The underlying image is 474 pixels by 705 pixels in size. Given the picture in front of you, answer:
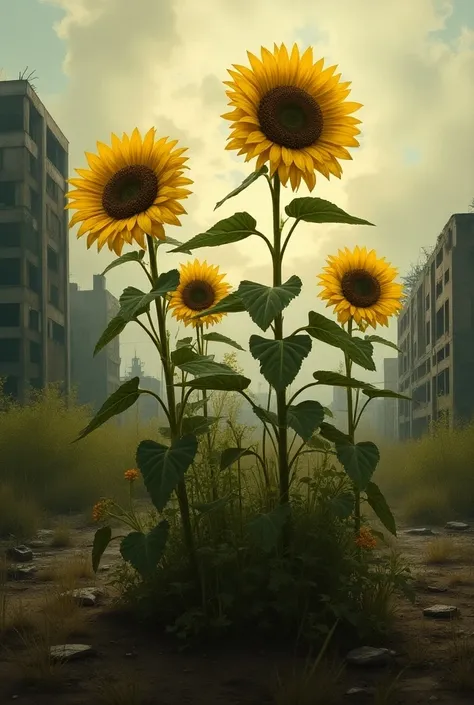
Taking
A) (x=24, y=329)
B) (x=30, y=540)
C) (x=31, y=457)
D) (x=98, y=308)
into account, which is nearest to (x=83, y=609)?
(x=30, y=540)

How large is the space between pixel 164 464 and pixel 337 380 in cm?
111

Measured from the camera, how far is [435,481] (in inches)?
721

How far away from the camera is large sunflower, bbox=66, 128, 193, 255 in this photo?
4.80m

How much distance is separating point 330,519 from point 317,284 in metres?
1.99

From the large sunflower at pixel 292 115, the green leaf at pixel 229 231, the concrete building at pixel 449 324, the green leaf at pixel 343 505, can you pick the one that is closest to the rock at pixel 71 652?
the green leaf at pixel 343 505

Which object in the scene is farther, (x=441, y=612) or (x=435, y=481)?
(x=435, y=481)

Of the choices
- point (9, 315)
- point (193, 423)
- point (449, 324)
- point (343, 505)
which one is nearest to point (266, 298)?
point (193, 423)

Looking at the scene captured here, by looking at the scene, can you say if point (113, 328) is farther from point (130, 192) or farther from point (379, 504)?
point (379, 504)

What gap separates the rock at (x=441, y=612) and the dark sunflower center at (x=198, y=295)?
2982 mm

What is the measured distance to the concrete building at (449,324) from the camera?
32781 mm

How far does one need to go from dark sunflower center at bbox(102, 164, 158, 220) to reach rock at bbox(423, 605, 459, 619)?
3.78m

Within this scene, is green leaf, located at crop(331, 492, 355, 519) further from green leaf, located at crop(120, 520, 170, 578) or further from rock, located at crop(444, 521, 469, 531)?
rock, located at crop(444, 521, 469, 531)

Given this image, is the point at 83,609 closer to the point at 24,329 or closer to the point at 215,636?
the point at 215,636

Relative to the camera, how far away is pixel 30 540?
1234cm
